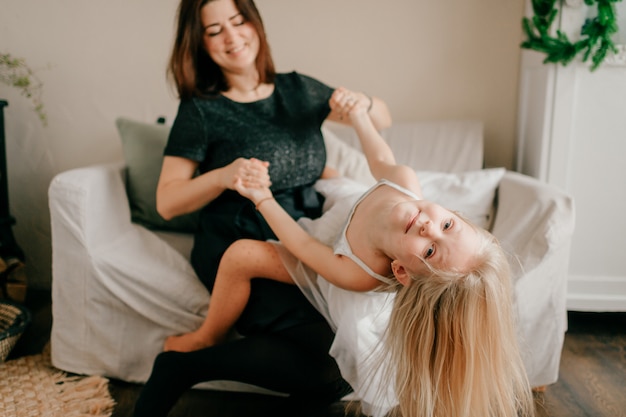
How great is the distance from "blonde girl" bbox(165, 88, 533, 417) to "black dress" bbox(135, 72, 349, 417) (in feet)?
0.30

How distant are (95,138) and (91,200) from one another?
34.9 inches

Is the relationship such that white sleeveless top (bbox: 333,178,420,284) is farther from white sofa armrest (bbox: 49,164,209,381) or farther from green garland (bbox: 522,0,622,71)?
green garland (bbox: 522,0,622,71)

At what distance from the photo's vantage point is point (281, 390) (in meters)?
1.29

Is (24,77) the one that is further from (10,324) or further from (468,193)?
(468,193)

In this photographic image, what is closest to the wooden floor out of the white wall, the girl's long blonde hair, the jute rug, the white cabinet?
the jute rug

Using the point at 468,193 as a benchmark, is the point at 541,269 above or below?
below

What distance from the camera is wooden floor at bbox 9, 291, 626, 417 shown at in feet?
4.72

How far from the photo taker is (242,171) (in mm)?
1306

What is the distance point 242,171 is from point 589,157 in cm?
127

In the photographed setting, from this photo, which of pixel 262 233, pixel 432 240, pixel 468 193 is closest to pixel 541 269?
pixel 468 193

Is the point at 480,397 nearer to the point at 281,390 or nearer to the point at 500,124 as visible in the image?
the point at 281,390

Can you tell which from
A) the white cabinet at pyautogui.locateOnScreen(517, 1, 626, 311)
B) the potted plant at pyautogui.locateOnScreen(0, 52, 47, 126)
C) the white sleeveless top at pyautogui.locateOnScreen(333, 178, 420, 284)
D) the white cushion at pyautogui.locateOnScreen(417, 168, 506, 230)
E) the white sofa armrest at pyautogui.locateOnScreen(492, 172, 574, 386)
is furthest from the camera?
the potted plant at pyautogui.locateOnScreen(0, 52, 47, 126)

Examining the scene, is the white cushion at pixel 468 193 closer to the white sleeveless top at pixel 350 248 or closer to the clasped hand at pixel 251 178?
the white sleeveless top at pixel 350 248

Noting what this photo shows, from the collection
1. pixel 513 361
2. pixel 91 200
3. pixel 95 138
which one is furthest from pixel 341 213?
pixel 95 138
